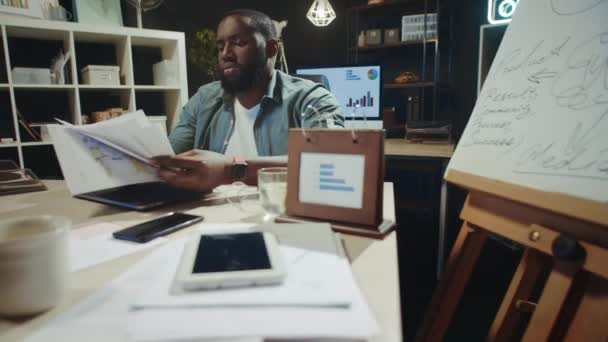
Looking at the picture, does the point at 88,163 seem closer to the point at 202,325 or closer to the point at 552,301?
the point at 202,325

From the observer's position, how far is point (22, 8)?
8.16 ft

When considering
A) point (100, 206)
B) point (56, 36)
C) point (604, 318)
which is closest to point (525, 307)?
point (604, 318)

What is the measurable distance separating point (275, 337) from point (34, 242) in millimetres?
281

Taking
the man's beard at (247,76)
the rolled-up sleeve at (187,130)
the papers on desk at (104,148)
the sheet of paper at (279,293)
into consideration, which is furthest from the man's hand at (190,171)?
the rolled-up sleeve at (187,130)

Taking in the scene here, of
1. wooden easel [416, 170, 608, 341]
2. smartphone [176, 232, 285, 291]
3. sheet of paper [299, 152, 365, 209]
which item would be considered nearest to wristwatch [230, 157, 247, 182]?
sheet of paper [299, 152, 365, 209]

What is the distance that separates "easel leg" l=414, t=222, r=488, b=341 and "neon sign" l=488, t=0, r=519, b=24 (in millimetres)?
2652

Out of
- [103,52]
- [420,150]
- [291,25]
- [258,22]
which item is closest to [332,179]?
[258,22]

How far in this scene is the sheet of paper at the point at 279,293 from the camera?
41cm

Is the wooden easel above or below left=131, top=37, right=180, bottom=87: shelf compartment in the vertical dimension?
below

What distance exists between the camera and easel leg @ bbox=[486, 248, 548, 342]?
2.76 ft

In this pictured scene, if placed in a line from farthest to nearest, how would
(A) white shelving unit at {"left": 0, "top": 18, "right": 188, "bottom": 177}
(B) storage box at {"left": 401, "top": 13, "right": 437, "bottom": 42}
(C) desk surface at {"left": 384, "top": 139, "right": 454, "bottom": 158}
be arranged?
(B) storage box at {"left": 401, "top": 13, "right": 437, "bottom": 42} → (A) white shelving unit at {"left": 0, "top": 18, "right": 188, "bottom": 177} → (C) desk surface at {"left": 384, "top": 139, "right": 454, "bottom": 158}

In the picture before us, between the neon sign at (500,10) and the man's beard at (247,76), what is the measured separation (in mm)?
2343

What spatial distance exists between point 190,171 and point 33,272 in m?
0.57

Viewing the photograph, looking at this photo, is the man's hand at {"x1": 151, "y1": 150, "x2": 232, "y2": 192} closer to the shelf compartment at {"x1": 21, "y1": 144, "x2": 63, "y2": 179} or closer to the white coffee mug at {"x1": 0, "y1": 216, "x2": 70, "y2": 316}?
the white coffee mug at {"x1": 0, "y1": 216, "x2": 70, "y2": 316}
